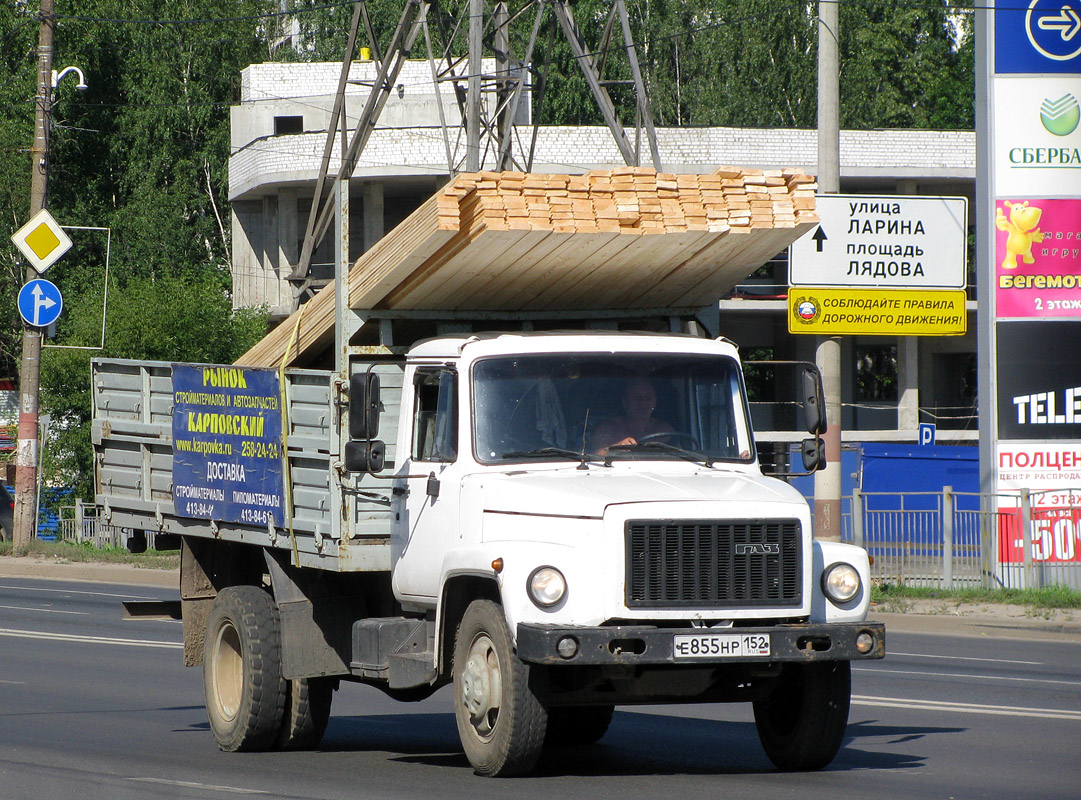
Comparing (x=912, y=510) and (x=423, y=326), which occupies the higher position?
(x=423, y=326)

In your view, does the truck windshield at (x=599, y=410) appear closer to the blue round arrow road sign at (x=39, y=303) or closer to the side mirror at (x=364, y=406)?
the side mirror at (x=364, y=406)

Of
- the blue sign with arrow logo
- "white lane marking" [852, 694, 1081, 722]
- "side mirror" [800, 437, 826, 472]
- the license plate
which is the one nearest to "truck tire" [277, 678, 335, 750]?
the license plate

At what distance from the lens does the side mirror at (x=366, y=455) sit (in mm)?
8500

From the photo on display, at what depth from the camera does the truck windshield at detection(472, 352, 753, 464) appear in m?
8.55

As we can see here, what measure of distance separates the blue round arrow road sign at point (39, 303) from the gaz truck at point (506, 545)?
53.8 ft

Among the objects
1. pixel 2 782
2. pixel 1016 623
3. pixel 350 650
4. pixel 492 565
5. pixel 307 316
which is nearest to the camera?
pixel 492 565

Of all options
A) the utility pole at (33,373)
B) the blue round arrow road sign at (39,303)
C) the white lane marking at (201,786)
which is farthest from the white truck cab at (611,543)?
the utility pole at (33,373)

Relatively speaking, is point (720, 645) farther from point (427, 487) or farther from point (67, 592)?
point (67, 592)

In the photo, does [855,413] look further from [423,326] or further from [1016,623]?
[423,326]

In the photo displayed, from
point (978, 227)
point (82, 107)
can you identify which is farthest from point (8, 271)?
point (978, 227)

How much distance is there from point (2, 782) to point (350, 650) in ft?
6.79

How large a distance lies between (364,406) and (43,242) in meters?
18.8

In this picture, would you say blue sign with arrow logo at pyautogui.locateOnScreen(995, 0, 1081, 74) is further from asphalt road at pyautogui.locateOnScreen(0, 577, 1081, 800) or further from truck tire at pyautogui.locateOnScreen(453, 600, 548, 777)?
truck tire at pyautogui.locateOnScreen(453, 600, 548, 777)

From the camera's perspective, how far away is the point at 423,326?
9.73 m
